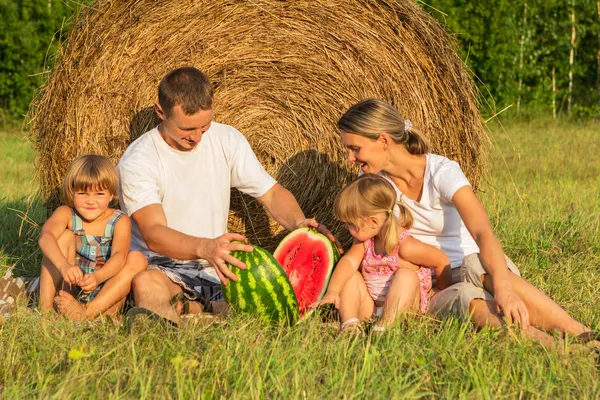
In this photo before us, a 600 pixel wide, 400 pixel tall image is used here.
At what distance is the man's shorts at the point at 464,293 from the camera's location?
14.8 ft

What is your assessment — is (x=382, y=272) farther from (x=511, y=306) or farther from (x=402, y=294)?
(x=511, y=306)

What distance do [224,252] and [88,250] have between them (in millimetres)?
1103

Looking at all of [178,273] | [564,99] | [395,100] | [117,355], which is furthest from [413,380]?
[564,99]

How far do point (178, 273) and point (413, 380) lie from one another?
2107 mm

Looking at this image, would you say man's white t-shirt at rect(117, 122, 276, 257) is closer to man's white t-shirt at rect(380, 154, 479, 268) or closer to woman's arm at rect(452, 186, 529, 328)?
man's white t-shirt at rect(380, 154, 479, 268)

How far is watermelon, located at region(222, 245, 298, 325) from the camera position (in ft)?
14.9

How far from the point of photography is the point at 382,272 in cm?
Answer: 487

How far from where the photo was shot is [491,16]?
1645cm

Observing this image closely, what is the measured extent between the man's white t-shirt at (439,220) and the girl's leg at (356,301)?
20.3 inches

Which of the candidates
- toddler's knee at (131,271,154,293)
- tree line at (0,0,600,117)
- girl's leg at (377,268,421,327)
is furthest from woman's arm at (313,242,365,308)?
tree line at (0,0,600,117)

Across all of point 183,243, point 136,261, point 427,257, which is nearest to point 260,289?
point 183,243

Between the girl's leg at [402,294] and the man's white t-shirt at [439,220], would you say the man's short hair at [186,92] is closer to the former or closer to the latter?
the man's white t-shirt at [439,220]

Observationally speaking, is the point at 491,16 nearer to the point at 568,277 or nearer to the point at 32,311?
the point at 568,277

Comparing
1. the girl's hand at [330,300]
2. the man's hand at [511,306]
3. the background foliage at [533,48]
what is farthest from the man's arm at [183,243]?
the background foliage at [533,48]
